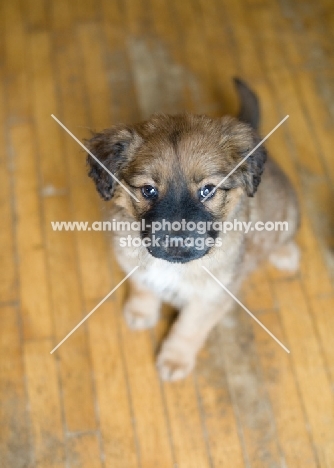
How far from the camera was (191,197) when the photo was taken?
2082 millimetres

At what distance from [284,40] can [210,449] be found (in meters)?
3.14

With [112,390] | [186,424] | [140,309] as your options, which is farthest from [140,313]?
[186,424]

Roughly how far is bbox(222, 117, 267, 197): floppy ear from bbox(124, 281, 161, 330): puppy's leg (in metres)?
0.95

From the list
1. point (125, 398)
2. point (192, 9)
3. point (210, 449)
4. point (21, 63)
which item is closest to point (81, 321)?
point (125, 398)

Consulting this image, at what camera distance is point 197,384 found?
2.72 m

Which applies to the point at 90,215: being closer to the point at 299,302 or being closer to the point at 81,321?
the point at 81,321

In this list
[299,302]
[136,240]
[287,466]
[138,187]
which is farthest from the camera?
[299,302]

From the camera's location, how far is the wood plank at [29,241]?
289 cm

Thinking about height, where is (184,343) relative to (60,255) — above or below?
below

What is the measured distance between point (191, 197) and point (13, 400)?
1.58 m

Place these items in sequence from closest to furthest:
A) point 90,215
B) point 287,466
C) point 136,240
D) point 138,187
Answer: point 138,187 < point 136,240 < point 287,466 < point 90,215

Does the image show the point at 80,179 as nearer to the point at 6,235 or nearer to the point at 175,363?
the point at 6,235

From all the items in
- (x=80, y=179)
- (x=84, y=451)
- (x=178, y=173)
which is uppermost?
(x=178, y=173)

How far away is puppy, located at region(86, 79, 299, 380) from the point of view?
2.06m
